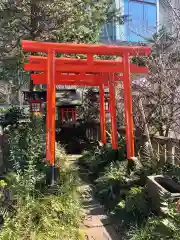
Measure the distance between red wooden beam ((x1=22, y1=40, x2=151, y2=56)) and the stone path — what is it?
9.98 ft

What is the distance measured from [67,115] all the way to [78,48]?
576 cm

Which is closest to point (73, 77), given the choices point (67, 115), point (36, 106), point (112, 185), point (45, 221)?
point (36, 106)

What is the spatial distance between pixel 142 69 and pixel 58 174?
3.21 meters

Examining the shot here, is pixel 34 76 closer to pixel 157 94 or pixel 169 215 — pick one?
pixel 157 94

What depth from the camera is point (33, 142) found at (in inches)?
213

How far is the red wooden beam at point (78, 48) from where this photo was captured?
569 cm

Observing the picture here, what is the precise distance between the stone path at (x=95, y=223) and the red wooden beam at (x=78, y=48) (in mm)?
3042

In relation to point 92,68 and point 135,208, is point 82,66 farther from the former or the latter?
point 135,208

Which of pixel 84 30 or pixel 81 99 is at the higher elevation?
pixel 84 30

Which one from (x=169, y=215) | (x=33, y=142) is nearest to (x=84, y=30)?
(x=33, y=142)

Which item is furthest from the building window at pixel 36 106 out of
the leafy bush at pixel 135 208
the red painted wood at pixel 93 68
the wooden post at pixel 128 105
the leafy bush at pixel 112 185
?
the leafy bush at pixel 135 208

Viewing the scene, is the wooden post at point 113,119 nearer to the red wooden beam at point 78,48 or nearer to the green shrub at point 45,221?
the red wooden beam at point 78,48

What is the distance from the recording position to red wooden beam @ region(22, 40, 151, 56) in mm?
5688

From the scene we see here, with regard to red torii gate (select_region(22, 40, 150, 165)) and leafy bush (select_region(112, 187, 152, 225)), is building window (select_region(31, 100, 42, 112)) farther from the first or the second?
leafy bush (select_region(112, 187, 152, 225))
